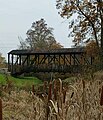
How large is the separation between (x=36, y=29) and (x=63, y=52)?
26774mm

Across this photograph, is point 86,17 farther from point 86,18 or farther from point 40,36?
point 40,36

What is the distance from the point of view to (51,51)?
165ft

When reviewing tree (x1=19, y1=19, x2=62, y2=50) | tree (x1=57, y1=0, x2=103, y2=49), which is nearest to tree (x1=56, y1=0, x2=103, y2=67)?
tree (x1=57, y1=0, x2=103, y2=49)

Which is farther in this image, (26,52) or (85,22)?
(26,52)

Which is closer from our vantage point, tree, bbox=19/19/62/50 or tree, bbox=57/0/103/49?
tree, bbox=57/0/103/49

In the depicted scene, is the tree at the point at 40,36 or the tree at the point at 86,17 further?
the tree at the point at 40,36

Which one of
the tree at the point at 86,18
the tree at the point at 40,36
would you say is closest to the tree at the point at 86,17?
the tree at the point at 86,18

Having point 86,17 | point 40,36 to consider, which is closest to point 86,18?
point 86,17

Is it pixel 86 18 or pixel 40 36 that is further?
pixel 40 36

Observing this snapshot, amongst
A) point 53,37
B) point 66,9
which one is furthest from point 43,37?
point 66,9

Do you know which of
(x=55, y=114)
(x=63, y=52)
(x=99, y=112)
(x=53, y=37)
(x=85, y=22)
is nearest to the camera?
(x=55, y=114)

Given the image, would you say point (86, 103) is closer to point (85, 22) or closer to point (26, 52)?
point (85, 22)

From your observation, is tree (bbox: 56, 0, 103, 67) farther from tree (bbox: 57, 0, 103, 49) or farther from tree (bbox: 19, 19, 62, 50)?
tree (bbox: 19, 19, 62, 50)

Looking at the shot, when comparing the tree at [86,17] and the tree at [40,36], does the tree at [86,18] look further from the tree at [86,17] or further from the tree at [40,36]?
the tree at [40,36]
